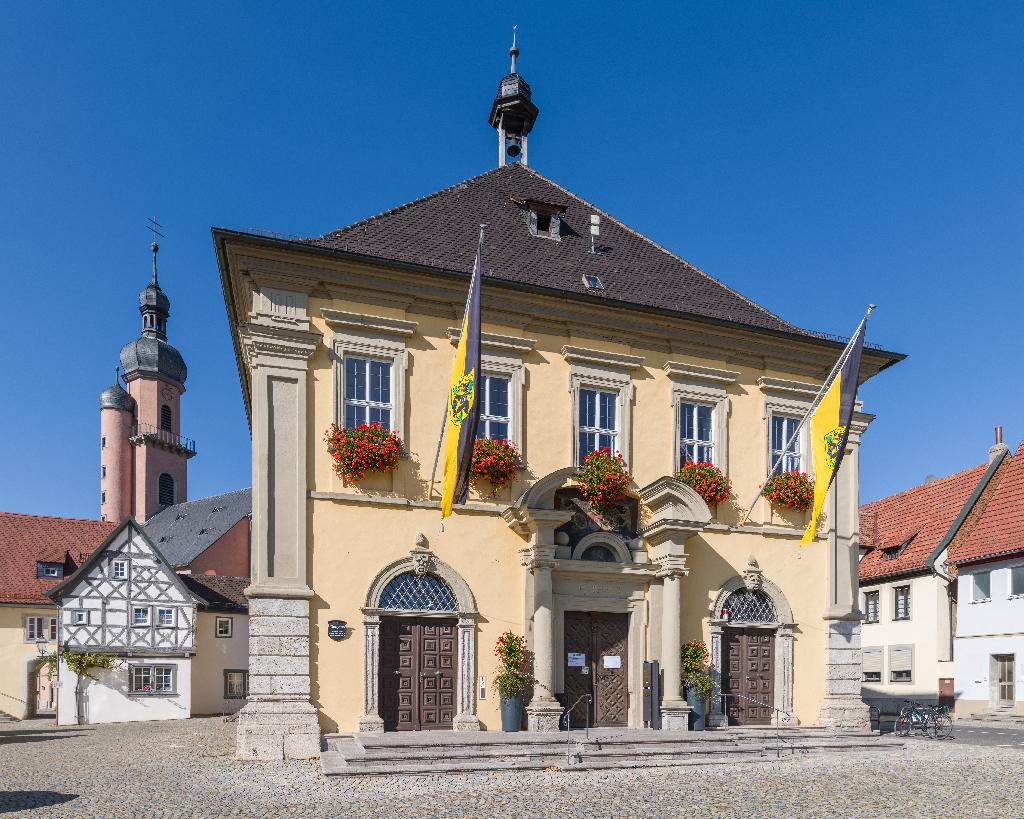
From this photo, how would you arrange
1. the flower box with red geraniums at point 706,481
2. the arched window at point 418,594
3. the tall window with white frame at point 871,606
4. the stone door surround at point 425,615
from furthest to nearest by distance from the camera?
1. the tall window with white frame at point 871,606
2. the flower box with red geraniums at point 706,481
3. the arched window at point 418,594
4. the stone door surround at point 425,615

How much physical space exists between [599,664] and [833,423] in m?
6.27

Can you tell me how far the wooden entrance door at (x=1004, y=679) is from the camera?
27000 millimetres

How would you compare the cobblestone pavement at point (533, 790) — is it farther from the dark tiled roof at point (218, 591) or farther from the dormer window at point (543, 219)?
the dark tiled roof at point (218, 591)

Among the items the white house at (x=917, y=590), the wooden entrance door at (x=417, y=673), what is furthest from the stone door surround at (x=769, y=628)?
the white house at (x=917, y=590)

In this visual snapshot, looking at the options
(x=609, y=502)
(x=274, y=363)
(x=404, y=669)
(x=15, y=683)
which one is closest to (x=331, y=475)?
(x=274, y=363)

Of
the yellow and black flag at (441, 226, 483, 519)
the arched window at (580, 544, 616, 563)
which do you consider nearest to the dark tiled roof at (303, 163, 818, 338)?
the yellow and black flag at (441, 226, 483, 519)

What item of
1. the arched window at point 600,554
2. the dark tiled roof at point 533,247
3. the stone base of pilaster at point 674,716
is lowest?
the stone base of pilaster at point 674,716

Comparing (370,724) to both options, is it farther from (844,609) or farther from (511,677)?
(844,609)

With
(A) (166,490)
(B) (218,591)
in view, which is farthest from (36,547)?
(A) (166,490)

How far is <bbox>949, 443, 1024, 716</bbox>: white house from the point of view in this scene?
2702cm

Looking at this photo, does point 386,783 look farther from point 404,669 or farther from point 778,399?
point 778,399

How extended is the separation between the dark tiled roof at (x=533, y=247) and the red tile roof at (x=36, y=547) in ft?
87.9

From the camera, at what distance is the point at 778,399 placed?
65.3 ft

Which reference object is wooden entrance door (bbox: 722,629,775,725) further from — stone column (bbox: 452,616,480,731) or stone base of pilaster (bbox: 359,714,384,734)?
stone base of pilaster (bbox: 359,714,384,734)
